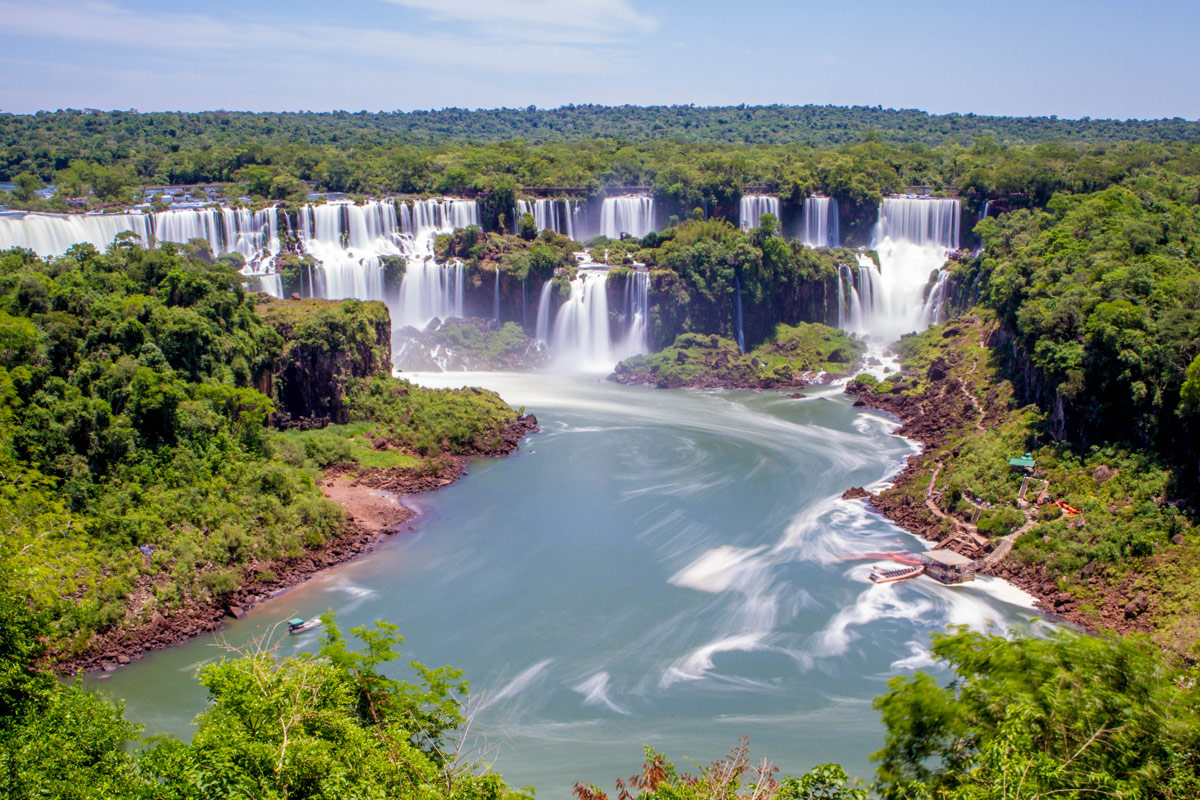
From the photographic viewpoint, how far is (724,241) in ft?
169

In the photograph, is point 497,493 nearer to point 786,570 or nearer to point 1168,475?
point 786,570

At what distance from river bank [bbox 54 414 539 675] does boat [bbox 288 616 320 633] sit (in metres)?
1.56

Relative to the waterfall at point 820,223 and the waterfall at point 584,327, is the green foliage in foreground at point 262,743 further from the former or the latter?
the waterfall at point 820,223

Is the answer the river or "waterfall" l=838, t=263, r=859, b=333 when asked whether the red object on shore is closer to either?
the river

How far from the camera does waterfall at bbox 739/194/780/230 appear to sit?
196 ft

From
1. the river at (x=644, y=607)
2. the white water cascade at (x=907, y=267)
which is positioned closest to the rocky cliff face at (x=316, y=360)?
the river at (x=644, y=607)

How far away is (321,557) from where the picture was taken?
2589cm

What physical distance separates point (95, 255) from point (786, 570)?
953 inches

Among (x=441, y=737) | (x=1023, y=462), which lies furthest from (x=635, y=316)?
(x=441, y=737)

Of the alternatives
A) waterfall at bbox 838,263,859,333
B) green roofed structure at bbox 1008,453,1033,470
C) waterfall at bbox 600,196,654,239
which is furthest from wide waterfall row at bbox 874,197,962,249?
green roofed structure at bbox 1008,453,1033,470

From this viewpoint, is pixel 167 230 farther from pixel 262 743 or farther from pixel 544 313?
pixel 262 743

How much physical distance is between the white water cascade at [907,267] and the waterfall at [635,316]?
12124 millimetres

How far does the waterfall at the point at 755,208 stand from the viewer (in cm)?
5969

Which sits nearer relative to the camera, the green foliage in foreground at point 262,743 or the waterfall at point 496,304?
the green foliage in foreground at point 262,743
